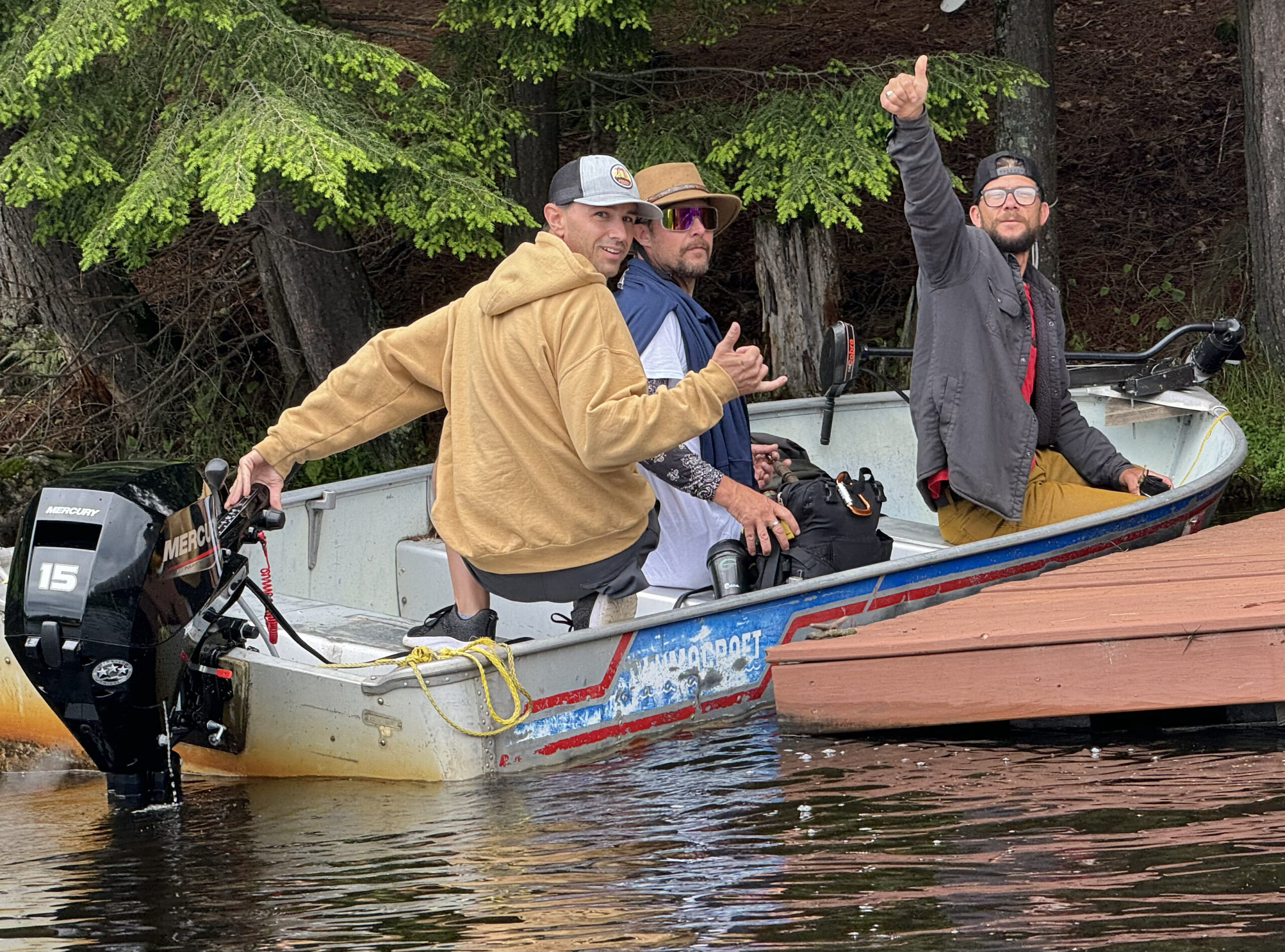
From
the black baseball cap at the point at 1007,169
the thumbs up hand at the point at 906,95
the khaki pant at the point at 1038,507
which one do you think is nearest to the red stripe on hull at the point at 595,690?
the khaki pant at the point at 1038,507

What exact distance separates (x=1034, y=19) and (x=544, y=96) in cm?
260

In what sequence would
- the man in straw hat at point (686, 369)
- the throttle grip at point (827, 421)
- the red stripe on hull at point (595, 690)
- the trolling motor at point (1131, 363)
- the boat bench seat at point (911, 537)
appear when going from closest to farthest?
1. the red stripe on hull at point (595, 690)
2. the man in straw hat at point (686, 369)
3. the boat bench seat at point (911, 537)
4. the trolling motor at point (1131, 363)
5. the throttle grip at point (827, 421)

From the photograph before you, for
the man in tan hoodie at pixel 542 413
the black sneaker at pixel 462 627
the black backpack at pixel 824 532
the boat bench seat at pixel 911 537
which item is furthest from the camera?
the boat bench seat at pixel 911 537

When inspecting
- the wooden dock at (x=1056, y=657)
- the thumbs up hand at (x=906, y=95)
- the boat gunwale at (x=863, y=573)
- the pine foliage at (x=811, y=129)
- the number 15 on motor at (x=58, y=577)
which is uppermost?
the pine foliage at (x=811, y=129)

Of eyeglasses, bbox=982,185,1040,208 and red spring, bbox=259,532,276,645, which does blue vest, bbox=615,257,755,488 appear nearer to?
eyeglasses, bbox=982,185,1040,208

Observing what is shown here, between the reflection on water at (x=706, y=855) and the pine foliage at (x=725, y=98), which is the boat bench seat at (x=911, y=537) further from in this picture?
the reflection on water at (x=706, y=855)

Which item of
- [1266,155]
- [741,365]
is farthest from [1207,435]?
[741,365]

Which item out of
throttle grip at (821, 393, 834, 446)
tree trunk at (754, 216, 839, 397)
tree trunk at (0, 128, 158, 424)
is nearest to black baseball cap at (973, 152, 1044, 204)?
throttle grip at (821, 393, 834, 446)

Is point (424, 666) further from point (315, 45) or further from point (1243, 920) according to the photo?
point (315, 45)

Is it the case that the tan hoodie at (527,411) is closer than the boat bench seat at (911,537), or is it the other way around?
the tan hoodie at (527,411)

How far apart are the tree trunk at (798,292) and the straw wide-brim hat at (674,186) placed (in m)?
2.89

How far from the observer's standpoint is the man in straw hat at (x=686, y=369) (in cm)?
504

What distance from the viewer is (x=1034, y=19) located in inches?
338

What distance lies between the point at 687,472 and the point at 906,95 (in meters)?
1.30
